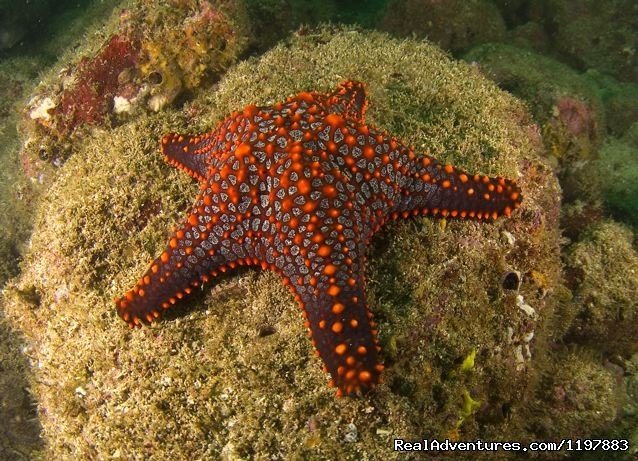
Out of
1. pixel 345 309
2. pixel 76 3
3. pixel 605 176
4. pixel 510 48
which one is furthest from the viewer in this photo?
pixel 76 3

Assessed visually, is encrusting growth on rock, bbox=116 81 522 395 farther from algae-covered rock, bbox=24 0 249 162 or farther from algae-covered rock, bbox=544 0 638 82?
algae-covered rock, bbox=544 0 638 82

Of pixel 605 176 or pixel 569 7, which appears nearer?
pixel 605 176

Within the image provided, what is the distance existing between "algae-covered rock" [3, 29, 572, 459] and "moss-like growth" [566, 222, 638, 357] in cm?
99

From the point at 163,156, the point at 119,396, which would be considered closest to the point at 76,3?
the point at 163,156

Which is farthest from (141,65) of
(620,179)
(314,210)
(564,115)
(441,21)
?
(620,179)

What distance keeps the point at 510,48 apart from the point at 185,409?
10.8 metres

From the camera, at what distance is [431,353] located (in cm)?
429

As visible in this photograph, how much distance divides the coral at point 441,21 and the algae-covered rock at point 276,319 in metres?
5.69

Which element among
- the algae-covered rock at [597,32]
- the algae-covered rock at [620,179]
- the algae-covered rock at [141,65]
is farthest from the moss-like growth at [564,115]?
the algae-covered rock at [141,65]

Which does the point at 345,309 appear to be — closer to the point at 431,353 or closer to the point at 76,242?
the point at 431,353

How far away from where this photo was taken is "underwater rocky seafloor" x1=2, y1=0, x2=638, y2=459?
4180 millimetres

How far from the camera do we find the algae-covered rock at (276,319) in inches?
162

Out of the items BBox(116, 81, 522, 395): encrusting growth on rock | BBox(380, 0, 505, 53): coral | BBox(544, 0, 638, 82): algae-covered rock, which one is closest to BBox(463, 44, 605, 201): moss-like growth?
BBox(380, 0, 505, 53): coral

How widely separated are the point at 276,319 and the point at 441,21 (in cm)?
989
